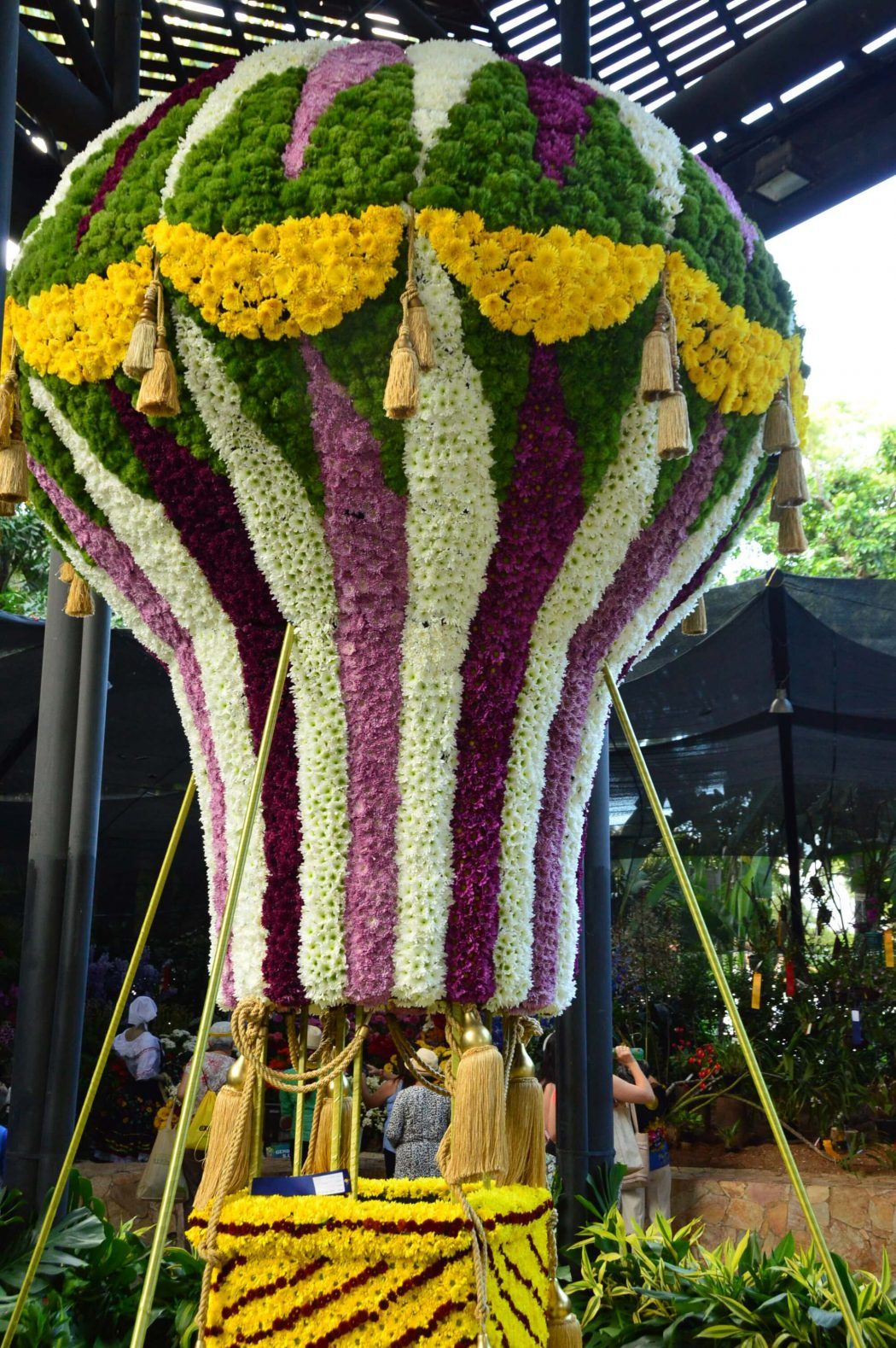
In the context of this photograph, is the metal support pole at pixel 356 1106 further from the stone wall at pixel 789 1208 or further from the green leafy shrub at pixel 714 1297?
the stone wall at pixel 789 1208

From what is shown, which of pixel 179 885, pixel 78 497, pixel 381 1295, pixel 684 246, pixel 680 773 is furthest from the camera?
pixel 179 885

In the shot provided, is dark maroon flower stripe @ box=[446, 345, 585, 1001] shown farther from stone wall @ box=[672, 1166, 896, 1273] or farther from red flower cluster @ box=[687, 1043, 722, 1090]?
red flower cluster @ box=[687, 1043, 722, 1090]

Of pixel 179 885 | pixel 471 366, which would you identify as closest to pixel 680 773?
pixel 179 885

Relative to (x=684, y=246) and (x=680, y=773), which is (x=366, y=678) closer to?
(x=684, y=246)

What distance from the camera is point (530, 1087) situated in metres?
2.71

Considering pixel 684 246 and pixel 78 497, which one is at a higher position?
pixel 684 246

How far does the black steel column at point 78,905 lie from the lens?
184 inches

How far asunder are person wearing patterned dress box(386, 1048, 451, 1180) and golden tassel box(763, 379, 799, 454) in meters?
3.15

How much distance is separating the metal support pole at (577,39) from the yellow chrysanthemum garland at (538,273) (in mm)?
2804

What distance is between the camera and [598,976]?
5.18 meters

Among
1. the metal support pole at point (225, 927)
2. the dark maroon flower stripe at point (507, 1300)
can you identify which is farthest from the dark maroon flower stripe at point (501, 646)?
the dark maroon flower stripe at point (507, 1300)

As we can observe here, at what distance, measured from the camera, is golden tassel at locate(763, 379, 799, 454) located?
103 inches

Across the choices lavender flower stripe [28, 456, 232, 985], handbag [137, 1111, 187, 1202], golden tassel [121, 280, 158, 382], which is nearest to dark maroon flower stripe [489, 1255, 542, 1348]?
lavender flower stripe [28, 456, 232, 985]

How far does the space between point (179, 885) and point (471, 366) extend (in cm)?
735
